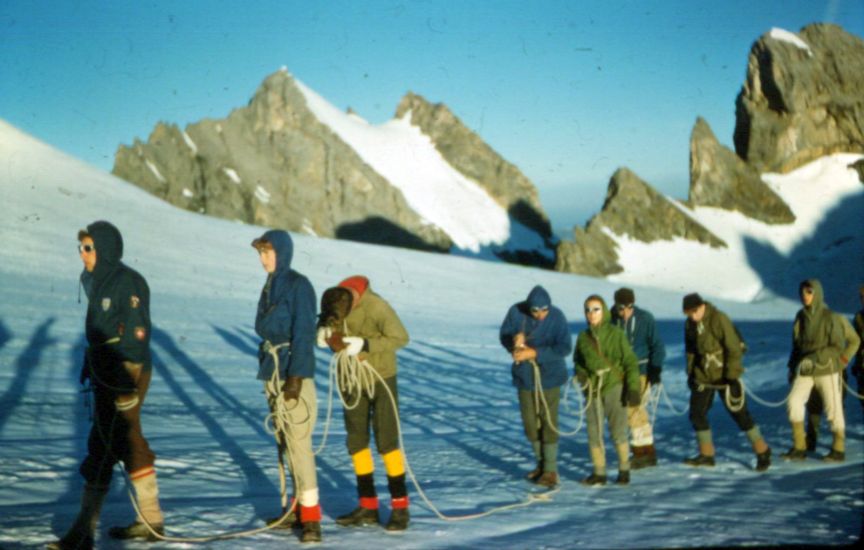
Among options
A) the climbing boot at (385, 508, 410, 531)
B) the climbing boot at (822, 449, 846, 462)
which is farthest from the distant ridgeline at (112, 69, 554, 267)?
the climbing boot at (385, 508, 410, 531)

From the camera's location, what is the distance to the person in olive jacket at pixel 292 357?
203 inches

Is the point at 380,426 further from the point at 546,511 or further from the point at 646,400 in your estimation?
the point at 646,400

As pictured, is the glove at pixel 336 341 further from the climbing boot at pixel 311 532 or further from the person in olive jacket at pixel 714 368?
the person in olive jacket at pixel 714 368

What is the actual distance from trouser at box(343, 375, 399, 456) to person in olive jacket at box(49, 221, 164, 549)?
4.41ft

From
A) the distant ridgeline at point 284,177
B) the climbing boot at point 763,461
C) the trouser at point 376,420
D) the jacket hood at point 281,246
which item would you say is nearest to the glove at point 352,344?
the trouser at point 376,420

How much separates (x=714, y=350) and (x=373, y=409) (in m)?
3.96

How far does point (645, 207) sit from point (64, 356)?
62826 millimetres

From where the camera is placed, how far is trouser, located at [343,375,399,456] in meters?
5.73

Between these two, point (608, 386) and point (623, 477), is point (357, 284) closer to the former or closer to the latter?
point (608, 386)

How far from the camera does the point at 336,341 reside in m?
5.59

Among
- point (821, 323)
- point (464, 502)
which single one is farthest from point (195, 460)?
point (821, 323)

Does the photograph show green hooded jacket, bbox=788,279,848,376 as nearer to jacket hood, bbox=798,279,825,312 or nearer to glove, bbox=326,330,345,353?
jacket hood, bbox=798,279,825,312

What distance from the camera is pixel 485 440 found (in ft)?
33.6

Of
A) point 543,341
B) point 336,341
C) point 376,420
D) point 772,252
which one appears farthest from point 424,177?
point 336,341
